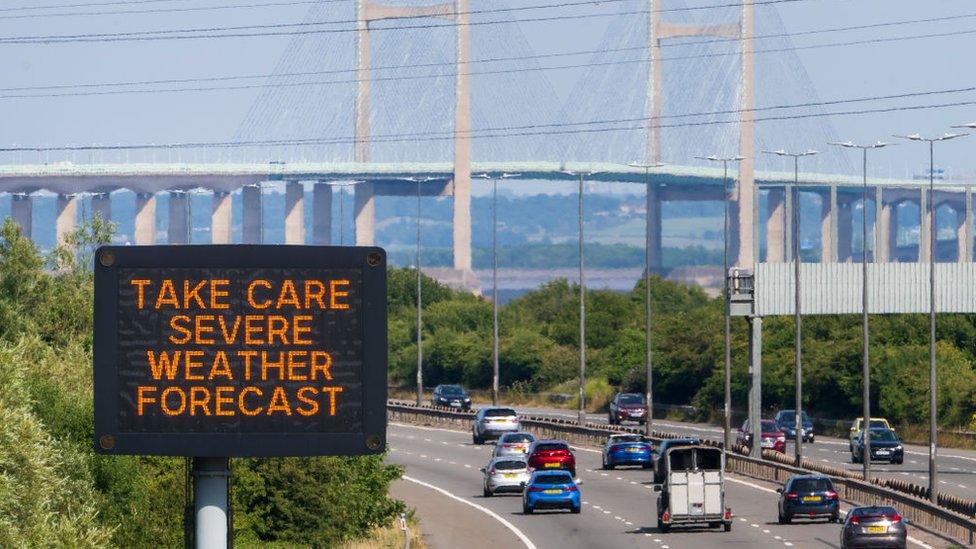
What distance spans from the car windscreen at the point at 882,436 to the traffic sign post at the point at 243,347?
57.9m

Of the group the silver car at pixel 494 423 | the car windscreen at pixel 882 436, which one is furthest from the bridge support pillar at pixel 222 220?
the car windscreen at pixel 882 436

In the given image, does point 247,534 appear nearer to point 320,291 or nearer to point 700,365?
point 320,291

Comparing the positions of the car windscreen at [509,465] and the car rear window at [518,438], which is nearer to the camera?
the car windscreen at [509,465]

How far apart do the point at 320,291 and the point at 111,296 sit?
65.0 inches

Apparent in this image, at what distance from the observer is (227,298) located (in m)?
16.6

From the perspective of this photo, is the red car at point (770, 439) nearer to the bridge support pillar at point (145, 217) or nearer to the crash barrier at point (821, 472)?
the crash barrier at point (821, 472)

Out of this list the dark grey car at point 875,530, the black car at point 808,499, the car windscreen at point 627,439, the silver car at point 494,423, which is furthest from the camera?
the silver car at point 494,423

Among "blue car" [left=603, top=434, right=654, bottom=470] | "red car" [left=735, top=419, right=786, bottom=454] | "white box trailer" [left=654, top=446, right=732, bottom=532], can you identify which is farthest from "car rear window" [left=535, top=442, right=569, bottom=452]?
"white box trailer" [left=654, top=446, right=732, bottom=532]

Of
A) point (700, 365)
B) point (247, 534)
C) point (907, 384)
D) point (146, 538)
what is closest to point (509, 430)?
point (907, 384)

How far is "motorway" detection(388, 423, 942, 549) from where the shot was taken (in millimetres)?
47031

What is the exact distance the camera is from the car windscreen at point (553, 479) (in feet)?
180

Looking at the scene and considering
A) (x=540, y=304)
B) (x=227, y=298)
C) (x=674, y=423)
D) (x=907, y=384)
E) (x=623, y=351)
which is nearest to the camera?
(x=227, y=298)

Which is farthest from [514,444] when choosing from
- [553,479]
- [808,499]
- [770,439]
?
[808,499]

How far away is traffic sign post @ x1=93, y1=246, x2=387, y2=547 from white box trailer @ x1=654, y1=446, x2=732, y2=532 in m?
32.8
